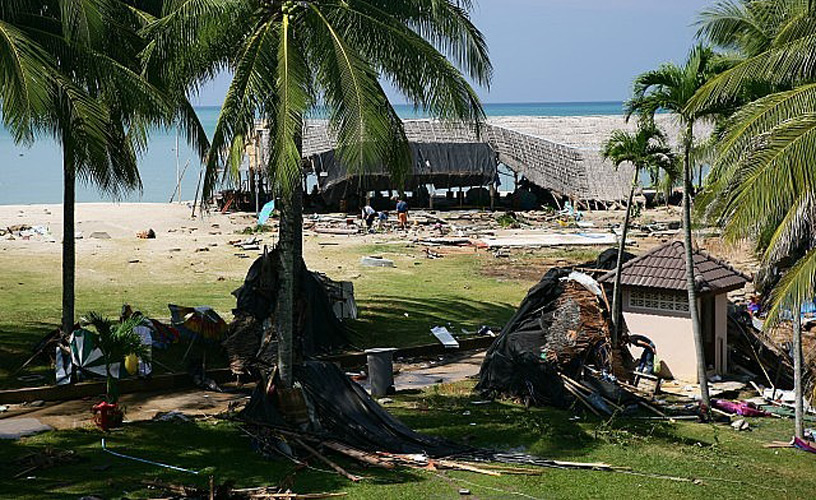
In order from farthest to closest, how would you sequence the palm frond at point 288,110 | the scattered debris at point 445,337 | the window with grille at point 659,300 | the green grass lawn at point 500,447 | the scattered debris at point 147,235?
the scattered debris at point 147,235 → the scattered debris at point 445,337 → the window with grille at point 659,300 → the palm frond at point 288,110 → the green grass lawn at point 500,447

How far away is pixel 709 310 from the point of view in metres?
18.9

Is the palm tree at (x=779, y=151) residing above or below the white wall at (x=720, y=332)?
above

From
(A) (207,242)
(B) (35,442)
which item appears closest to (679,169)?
(B) (35,442)

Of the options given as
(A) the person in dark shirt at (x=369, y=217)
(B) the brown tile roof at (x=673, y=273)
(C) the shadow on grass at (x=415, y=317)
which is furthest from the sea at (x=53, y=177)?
(B) the brown tile roof at (x=673, y=273)

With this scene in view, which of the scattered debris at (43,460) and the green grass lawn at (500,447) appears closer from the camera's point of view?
the green grass lawn at (500,447)

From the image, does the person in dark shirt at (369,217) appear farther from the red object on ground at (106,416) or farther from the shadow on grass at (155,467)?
the shadow on grass at (155,467)

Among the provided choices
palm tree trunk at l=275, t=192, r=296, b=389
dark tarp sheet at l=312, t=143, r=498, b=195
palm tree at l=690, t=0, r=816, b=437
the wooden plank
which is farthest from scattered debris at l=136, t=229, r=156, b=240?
palm tree at l=690, t=0, r=816, b=437

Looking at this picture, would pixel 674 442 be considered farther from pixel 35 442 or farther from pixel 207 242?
pixel 207 242

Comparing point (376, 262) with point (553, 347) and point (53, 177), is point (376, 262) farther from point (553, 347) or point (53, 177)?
point (53, 177)

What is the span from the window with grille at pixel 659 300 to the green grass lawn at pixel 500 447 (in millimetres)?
2748

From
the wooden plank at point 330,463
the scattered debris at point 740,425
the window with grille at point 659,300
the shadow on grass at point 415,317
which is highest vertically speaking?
the window with grille at point 659,300

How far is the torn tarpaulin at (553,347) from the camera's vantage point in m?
16.6

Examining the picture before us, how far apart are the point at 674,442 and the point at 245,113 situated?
712 centimetres

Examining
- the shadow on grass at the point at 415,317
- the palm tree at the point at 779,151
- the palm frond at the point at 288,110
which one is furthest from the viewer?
the shadow on grass at the point at 415,317
